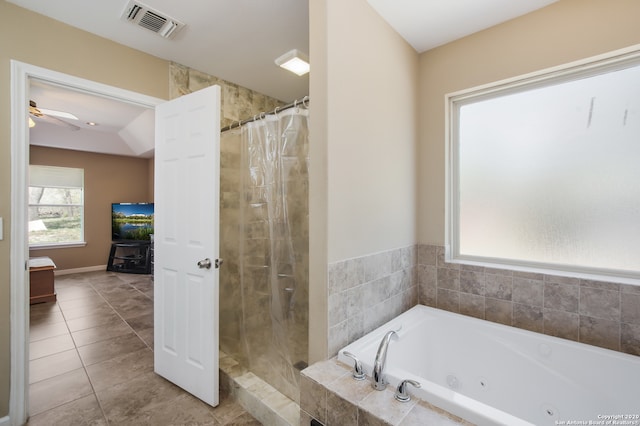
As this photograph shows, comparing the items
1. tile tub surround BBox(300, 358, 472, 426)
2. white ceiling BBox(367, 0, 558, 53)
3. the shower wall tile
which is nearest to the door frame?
the shower wall tile

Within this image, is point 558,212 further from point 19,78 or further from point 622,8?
point 19,78

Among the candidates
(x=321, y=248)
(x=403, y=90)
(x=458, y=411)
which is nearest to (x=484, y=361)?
(x=458, y=411)

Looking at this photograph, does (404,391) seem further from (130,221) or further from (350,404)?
(130,221)

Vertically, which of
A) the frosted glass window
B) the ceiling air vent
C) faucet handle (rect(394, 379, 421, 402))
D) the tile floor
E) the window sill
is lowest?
the tile floor

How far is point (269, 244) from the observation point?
1959 millimetres

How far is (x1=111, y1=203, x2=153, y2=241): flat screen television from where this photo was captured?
5898mm

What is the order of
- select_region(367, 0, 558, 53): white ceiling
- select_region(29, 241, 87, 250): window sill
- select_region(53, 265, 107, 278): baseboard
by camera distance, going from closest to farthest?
select_region(367, 0, 558, 53): white ceiling < select_region(29, 241, 87, 250): window sill < select_region(53, 265, 107, 278): baseboard

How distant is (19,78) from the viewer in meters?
1.71

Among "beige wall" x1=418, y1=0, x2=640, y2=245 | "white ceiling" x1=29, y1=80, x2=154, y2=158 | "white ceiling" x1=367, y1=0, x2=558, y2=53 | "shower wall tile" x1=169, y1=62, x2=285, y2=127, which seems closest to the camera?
"beige wall" x1=418, y1=0, x2=640, y2=245

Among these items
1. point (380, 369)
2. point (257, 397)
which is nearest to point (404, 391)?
point (380, 369)

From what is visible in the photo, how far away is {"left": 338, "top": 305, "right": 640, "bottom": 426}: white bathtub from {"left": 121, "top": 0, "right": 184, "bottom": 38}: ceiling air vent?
2365 mm

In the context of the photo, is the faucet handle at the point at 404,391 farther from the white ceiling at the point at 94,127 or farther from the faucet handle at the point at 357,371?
the white ceiling at the point at 94,127

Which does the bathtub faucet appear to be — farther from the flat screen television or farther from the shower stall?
the flat screen television

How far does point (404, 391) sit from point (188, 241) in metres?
1.60
